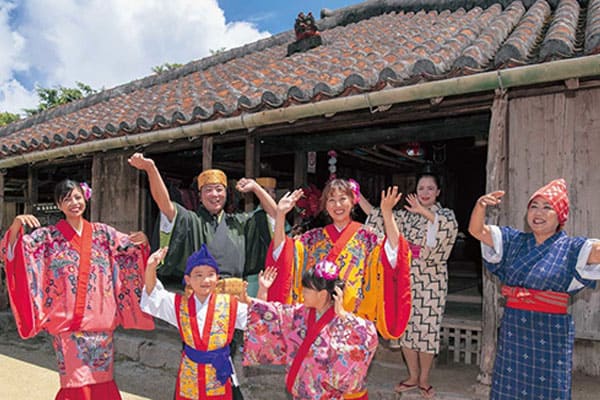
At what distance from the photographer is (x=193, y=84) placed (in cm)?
848

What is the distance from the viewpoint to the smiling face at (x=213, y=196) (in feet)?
11.5

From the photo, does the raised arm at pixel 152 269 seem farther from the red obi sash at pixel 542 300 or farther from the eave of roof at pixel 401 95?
the red obi sash at pixel 542 300

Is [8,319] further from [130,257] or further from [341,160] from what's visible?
[341,160]

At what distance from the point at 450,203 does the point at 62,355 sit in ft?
26.7

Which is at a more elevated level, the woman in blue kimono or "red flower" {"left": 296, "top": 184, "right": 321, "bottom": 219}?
"red flower" {"left": 296, "top": 184, "right": 321, "bottom": 219}

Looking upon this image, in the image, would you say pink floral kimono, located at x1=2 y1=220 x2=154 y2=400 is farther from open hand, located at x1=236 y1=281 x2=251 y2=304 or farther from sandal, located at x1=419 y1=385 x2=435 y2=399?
sandal, located at x1=419 y1=385 x2=435 y2=399

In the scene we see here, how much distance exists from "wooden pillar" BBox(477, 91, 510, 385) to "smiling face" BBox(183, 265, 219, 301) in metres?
2.20

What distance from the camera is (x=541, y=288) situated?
2.85 meters

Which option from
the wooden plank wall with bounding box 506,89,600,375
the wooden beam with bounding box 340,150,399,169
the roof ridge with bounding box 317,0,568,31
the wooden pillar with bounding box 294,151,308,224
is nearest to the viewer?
the wooden plank wall with bounding box 506,89,600,375

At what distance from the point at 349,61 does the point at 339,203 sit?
10.8 ft

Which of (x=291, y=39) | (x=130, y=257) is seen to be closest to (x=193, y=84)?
(x=291, y=39)

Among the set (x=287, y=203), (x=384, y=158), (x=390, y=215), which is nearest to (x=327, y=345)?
(x=390, y=215)

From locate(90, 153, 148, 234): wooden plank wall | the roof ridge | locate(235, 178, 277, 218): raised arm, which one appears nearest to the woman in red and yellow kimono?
locate(235, 178, 277, 218): raised arm

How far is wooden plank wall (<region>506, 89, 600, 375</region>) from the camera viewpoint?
13.2 feet
